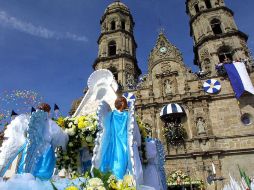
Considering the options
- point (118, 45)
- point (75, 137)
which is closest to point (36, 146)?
point (75, 137)

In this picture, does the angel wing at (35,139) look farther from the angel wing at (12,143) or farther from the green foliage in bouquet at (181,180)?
the green foliage in bouquet at (181,180)

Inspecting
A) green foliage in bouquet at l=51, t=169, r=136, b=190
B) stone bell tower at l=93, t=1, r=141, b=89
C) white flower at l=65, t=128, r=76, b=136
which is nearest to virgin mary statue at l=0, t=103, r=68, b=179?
white flower at l=65, t=128, r=76, b=136

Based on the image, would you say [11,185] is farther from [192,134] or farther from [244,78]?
[244,78]

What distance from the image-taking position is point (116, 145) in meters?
5.54

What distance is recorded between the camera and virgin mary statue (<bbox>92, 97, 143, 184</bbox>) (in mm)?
5055

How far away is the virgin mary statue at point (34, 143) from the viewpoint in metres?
5.56

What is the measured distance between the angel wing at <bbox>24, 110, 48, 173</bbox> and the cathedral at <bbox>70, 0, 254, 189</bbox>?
12.4 m

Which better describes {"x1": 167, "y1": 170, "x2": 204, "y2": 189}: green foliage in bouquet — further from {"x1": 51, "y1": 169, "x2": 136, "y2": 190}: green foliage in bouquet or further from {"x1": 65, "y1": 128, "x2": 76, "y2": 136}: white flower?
{"x1": 51, "y1": 169, "x2": 136, "y2": 190}: green foliage in bouquet

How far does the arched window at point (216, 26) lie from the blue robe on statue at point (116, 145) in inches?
1001

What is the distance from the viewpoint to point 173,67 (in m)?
24.8

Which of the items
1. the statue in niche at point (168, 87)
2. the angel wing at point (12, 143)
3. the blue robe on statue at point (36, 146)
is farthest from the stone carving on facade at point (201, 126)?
the angel wing at point (12, 143)

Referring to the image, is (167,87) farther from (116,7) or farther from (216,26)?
(116,7)

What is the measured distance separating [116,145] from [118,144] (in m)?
0.06

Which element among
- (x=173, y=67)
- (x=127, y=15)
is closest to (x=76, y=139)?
(x=173, y=67)
